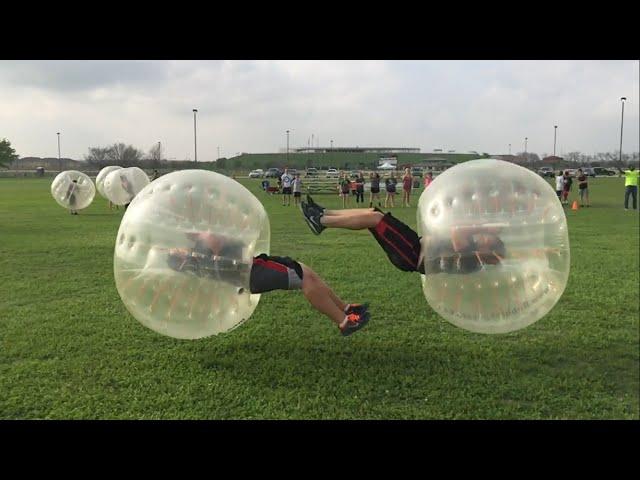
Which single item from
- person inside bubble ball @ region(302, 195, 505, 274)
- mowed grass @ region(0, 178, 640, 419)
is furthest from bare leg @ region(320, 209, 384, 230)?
mowed grass @ region(0, 178, 640, 419)

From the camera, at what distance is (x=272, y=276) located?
4336 mm

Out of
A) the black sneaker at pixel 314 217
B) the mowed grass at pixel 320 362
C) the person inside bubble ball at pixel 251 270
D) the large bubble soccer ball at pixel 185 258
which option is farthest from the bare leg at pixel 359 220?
the mowed grass at pixel 320 362

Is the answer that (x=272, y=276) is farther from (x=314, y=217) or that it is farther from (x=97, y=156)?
(x=97, y=156)

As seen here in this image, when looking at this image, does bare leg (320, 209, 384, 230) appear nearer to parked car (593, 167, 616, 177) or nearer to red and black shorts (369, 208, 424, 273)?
red and black shorts (369, 208, 424, 273)

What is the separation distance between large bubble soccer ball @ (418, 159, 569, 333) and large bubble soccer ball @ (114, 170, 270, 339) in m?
1.63

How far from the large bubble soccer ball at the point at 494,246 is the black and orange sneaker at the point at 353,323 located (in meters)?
0.72

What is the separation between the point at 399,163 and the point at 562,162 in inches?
617

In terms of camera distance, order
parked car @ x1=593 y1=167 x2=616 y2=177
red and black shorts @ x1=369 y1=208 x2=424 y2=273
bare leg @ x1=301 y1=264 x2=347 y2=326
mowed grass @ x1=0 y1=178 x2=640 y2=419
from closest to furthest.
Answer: mowed grass @ x1=0 y1=178 x2=640 y2=419, red and black shorts @ x1=369 y1=208 x2=424 y2=273, bare leg @ x1=301 y1=264 x2=347 y2=326, parked car @ x1=593 y1=167 x2=616 y2=177

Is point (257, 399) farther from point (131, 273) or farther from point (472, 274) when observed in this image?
point (472, 274)

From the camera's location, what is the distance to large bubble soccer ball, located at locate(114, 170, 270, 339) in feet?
13.6

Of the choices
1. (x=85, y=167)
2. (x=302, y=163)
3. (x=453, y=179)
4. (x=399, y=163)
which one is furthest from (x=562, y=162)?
(x=85, y=167)

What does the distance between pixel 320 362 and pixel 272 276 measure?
103 centimetres

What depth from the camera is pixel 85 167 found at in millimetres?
65375

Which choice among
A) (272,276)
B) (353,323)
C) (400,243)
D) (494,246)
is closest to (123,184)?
(272,276)
